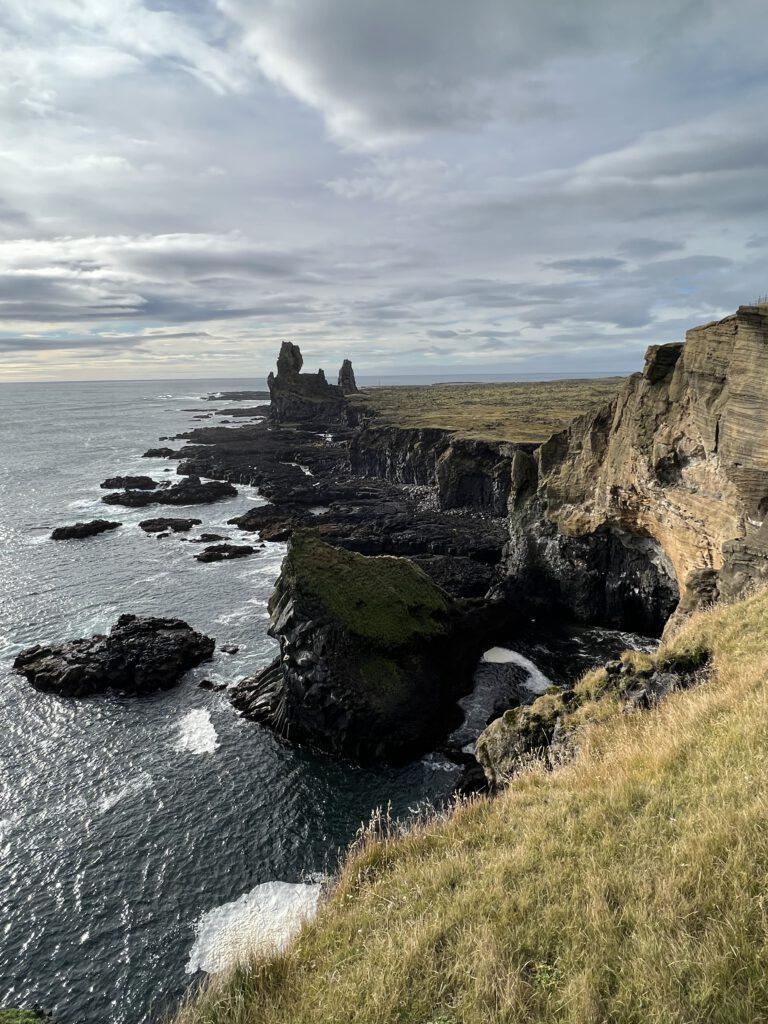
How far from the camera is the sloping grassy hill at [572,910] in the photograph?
525 centimetres

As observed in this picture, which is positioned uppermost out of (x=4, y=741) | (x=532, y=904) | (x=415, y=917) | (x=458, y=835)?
(x=532, y=904)

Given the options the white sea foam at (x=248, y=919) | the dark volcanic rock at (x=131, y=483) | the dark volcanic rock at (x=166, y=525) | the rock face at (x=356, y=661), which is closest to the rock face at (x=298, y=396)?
the dark volcanic rock at (x=131, y=483)

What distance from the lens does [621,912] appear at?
6.21m

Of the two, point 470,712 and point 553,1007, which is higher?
point 553,1007

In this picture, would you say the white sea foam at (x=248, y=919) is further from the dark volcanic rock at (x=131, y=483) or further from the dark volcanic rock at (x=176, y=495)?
the dark volcanic rock at (x=131, y=483)

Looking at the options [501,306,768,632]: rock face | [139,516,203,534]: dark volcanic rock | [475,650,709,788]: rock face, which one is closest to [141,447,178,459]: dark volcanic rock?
[139,516,203,534]: dark volcanic rock

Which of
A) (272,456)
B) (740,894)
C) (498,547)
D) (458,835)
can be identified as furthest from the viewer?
(272,456)

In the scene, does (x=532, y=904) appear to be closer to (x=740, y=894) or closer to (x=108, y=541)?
(x=740, y=894)

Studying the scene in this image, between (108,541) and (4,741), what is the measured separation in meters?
35.6

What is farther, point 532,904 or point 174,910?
point 174,910

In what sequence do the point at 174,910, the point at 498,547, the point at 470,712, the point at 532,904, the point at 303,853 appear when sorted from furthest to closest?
the point at 498,547 < the point at 470,712 < the point at 303,853 < the point at 174,910 < the point at 532,904

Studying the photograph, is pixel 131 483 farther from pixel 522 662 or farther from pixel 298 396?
pixel 298 396

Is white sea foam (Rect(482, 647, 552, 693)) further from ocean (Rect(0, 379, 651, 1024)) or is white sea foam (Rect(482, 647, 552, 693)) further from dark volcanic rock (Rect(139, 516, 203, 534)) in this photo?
dark volcanic rock (Rect(139, 516, 203, 534))

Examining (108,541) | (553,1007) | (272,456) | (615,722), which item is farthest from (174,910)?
(272,456)
